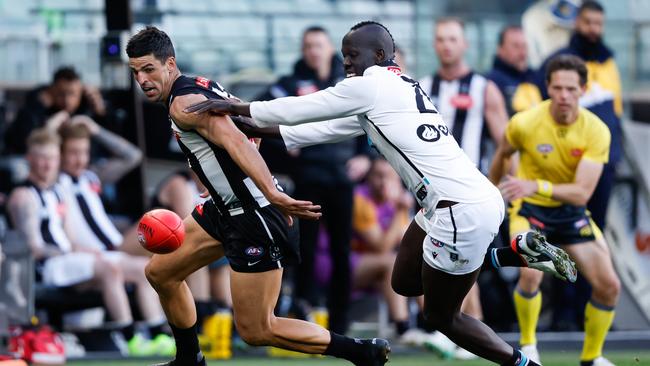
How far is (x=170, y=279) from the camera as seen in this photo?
8.44 m

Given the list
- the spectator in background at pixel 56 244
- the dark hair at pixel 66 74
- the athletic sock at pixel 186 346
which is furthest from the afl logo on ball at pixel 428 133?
the dark hair at pixel 66 74

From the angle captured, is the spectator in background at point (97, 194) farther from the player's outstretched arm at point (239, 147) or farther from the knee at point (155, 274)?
the player's outstretched arm at point (239, 147)

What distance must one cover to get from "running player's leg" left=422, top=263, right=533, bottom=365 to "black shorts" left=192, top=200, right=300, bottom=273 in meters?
0.87

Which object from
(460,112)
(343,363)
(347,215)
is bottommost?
(343,363)

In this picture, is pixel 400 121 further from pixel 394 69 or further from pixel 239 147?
pixel 239 147

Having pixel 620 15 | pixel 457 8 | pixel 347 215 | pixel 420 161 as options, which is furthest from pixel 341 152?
pixel 420 161

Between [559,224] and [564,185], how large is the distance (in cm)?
29

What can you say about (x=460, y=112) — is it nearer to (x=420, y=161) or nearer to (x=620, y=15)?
(x=620, y=15)

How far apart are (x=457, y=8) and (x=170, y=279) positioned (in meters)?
6.22

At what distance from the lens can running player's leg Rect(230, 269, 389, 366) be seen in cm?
810

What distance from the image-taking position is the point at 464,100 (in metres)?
11.4

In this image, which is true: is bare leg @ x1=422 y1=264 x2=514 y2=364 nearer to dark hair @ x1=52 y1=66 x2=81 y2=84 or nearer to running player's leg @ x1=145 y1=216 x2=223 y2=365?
running player's leg @ x1=145 y1=216 x2=223 y2=365

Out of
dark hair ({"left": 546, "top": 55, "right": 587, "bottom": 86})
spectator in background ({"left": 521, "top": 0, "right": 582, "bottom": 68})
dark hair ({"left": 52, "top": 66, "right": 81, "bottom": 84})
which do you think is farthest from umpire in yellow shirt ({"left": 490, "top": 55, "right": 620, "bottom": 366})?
dark hair ({"left": 52, "top": 66, "right": 81, "bottom": 84})

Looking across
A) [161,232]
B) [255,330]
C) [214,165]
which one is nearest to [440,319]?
[255,330]
